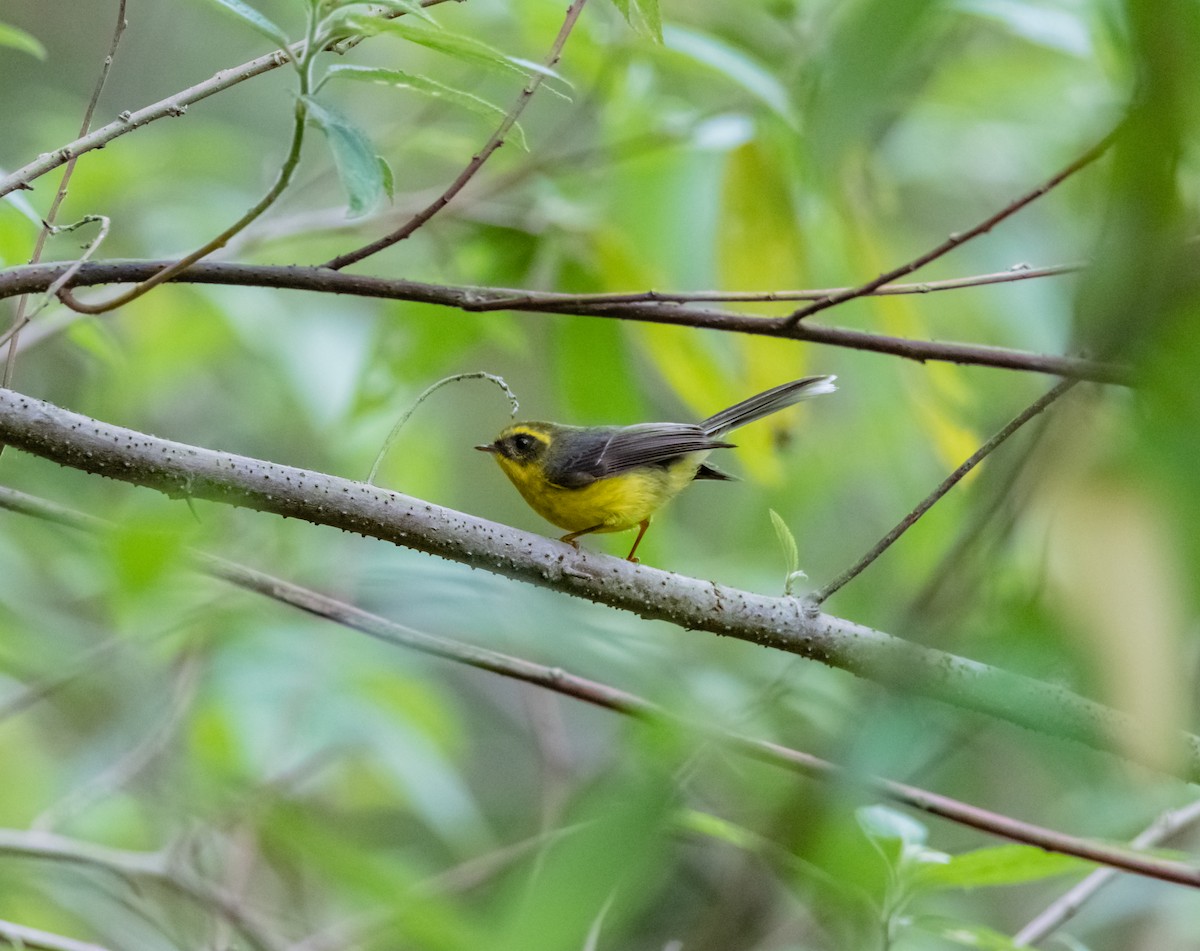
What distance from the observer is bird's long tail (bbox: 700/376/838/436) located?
298 centimetres

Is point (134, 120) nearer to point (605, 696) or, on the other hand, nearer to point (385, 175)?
point (385, 175)

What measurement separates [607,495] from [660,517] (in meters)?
0.80

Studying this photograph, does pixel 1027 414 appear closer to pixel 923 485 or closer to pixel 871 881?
pixel 871 881

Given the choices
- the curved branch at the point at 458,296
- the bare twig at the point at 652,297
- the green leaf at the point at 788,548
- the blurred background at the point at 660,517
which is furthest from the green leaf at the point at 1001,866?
the bare twig at the point at 652,297

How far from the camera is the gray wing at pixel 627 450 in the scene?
3.38 metres

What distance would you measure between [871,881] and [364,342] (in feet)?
9.53

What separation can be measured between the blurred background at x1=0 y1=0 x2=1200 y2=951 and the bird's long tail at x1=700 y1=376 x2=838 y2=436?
0.05 meters

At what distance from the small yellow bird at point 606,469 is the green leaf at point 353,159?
1.90 meters

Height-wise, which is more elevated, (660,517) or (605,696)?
(660,517)

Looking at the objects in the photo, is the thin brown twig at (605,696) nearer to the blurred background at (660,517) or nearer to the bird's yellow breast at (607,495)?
the blurred background at (660,517)

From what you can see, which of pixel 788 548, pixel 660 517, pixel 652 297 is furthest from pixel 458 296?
pixel 660 517

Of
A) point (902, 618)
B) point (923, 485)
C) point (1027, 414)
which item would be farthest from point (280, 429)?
point (902, 618)

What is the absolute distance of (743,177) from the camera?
3064mm

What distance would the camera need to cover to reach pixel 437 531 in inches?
71.8
